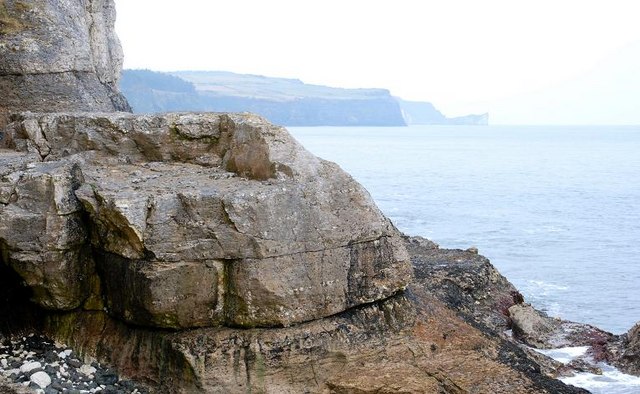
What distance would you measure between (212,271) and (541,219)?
177ft

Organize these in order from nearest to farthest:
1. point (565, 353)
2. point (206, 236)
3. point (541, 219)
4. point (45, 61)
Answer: point (206, 236), point (45, 61), point (565, 353), point (541, 219)

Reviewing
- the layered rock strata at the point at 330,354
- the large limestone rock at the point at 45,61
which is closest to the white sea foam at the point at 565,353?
the layered rock strata at the point at 330,354

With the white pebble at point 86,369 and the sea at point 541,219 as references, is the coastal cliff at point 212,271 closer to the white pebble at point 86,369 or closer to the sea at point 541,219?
the white pebble at point 86,369

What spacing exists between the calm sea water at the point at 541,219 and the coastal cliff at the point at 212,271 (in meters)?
19.6

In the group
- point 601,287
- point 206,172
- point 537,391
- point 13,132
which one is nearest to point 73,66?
point 13,132

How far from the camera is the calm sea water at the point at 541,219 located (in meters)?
39.4

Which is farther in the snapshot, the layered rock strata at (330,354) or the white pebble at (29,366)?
the layered rock strata at (330,354)

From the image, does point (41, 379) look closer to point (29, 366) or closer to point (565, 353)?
point (29, 366)

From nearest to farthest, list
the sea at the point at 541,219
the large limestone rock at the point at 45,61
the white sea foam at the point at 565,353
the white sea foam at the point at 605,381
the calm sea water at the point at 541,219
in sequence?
the large limestone rock at the point at 45,61 → the white sea foam at the point at 605,381 → the white sea foam at the point at 565,353 → the sea at the point at 541,219 → the calm sea water at the point at 541,219

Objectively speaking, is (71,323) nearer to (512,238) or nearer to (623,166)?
(512,238)

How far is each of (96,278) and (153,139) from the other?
3.09 meters

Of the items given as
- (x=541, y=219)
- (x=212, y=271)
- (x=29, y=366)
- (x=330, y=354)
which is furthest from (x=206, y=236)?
(x=541, y=219)

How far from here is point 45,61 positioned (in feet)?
68.9

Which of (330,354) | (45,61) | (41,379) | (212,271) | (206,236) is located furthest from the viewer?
(45,61)
